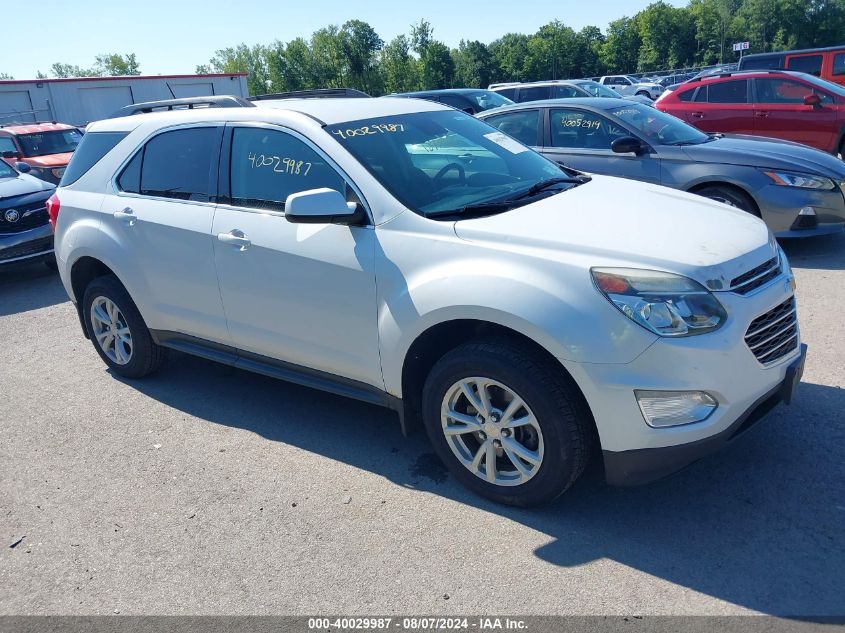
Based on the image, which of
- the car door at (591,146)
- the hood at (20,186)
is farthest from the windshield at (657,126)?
the hood at (20,186)

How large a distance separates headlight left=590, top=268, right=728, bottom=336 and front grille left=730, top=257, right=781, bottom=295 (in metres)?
0.19

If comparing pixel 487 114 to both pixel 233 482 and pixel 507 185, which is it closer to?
pixel 507 185

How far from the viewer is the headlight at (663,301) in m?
2.85

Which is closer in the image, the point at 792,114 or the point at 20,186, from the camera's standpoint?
the point at 20,186

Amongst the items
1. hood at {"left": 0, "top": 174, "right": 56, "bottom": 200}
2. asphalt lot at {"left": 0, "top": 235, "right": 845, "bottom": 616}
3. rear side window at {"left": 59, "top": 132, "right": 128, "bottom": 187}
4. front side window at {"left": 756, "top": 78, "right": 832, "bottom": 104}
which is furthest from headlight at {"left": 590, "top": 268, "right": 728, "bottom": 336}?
front side window at {"left": 756, "top": 78, "right": 832, "bottom": 104}

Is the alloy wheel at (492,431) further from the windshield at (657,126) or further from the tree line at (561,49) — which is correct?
the tree line at (561,49)

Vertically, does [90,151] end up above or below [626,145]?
above

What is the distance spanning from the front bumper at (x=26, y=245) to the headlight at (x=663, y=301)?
8.02 meters

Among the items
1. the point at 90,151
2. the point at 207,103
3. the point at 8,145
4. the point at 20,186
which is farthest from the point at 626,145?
the point at 8,145

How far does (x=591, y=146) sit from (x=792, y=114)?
4.64 meters

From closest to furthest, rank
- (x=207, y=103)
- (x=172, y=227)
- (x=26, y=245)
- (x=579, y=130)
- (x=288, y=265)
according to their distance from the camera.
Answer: (x=288, y=265) < (x=172, y=227) < (x=207, y=103) < (x=579, y=130) < (x=26, y=245)

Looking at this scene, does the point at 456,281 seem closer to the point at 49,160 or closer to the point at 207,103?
the point at 207,103

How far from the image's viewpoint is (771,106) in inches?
413

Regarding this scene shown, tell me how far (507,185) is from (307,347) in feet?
4.69
